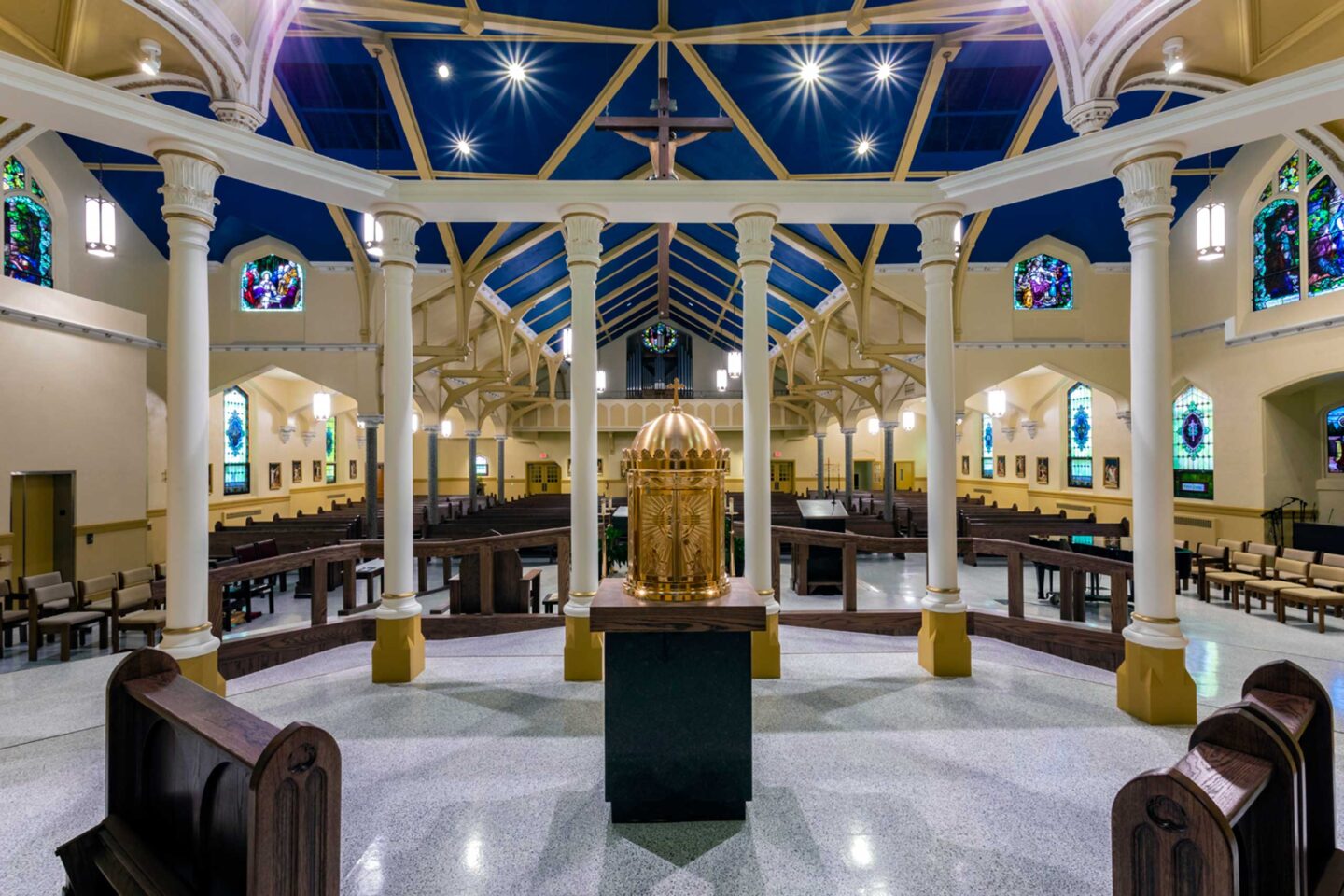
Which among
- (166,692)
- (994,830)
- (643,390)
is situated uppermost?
(643,390)

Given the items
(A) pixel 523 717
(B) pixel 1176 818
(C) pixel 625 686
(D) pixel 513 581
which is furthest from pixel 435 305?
Result: (B) pixel 1176 818

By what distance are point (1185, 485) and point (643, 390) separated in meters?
17.3

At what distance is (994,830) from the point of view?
274cm

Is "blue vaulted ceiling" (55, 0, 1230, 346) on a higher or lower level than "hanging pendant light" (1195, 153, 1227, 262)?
higher

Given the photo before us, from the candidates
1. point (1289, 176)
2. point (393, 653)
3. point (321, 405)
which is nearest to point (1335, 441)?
point (1289, 176)

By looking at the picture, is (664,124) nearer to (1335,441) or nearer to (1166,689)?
(1166,689)

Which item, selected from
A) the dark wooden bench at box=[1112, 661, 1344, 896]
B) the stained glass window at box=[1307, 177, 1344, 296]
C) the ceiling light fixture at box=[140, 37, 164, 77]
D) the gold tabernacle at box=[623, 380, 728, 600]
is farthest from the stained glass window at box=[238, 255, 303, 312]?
the stained glass window at box=[1307, 177, 1344, 296]

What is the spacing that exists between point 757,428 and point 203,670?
3.74 m

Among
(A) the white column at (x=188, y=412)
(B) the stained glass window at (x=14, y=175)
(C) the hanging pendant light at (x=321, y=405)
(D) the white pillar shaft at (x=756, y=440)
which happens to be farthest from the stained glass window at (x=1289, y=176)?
(B) the stained glass window at (x=14, y=175)

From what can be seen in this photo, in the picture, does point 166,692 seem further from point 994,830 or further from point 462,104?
point 462,104

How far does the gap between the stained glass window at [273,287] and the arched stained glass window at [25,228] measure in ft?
11.1

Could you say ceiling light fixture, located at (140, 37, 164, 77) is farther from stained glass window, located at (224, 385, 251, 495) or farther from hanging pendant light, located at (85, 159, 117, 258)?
stained glass window, located at (224, 385, 251, 495)

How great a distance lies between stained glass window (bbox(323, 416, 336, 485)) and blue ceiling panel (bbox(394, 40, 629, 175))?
11536 mm

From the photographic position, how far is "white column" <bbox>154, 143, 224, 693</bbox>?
12.3ft
